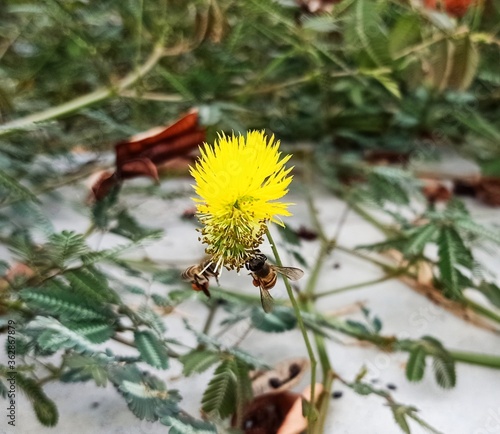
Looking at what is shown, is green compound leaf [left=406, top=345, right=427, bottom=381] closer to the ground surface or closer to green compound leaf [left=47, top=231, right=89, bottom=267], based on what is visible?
the ground surface

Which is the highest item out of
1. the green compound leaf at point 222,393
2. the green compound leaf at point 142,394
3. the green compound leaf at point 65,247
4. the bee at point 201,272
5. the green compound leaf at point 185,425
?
the green compound leaf at point 65,247

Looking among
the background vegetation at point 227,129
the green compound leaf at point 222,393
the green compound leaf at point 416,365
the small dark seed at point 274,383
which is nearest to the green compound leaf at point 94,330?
the background vegetation at point 227,129

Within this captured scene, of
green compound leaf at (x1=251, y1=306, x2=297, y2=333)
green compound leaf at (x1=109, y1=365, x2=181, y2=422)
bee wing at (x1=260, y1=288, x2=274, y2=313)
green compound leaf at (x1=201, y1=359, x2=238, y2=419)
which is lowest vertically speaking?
green compound leaf at (x1=109, y1=365, x2=181, y2=422)

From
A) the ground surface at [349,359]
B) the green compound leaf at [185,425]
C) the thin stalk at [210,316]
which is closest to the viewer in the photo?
the green compound leaf at [185,425]

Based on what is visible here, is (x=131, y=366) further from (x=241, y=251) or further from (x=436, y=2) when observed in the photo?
(x=436, y=2)

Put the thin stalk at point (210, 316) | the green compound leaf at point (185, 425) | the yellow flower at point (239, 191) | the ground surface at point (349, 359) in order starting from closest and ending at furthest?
the yellow flower at point (239, 191), the green compound leaf at point (185, 425), the ground surface at point (349, 359), the thin stalk at point (210, 316)

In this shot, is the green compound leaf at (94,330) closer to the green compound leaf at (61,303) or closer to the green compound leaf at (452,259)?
the green compound leaf at (61,303)

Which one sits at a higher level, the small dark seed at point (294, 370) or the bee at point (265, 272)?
the small dark seed at point (294, 370)

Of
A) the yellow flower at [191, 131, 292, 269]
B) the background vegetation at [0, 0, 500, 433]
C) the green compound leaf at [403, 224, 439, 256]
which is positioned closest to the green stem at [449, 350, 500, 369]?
the background vegetation at [0, 0, 500, 433]
